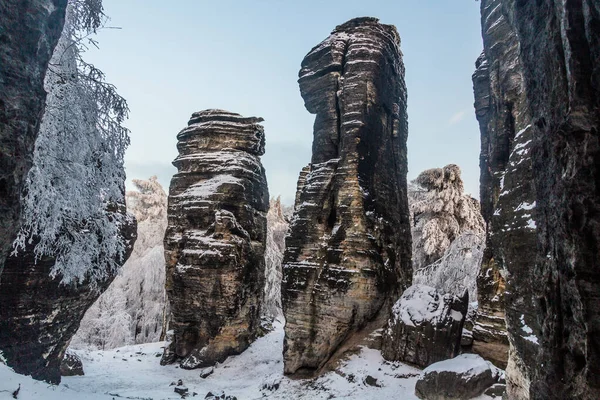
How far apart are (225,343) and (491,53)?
1354cm

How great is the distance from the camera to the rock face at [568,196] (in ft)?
7.36

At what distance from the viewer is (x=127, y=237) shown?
8.83 meters

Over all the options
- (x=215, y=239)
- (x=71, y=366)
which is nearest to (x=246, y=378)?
(x=215, y=239)

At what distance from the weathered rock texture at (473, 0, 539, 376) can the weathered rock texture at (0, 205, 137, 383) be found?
7.49 m

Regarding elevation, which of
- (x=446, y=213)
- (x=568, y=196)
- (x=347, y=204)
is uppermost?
(x=446, y=213)

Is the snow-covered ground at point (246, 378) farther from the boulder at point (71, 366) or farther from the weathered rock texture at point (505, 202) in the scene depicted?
the weathered rock texture at point (505, 202)

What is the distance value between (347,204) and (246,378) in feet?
23.6

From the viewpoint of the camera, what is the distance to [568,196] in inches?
95.4

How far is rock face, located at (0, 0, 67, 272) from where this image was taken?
106 inches

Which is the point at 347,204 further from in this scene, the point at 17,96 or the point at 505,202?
the point at 17,96

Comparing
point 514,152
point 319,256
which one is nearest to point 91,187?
Result: point 514,152

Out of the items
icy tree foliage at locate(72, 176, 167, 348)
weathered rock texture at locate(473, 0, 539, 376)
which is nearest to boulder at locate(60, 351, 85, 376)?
icy tree foliage at locate(72, 176, 167, 348)

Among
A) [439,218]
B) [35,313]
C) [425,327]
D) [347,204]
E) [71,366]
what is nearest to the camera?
[35,313]

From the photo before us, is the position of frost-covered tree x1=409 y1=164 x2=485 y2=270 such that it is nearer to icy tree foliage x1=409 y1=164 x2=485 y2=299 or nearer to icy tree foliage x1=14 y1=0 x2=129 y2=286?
icy tree foliage x1=409 y1=164 x2=485 y2=299
